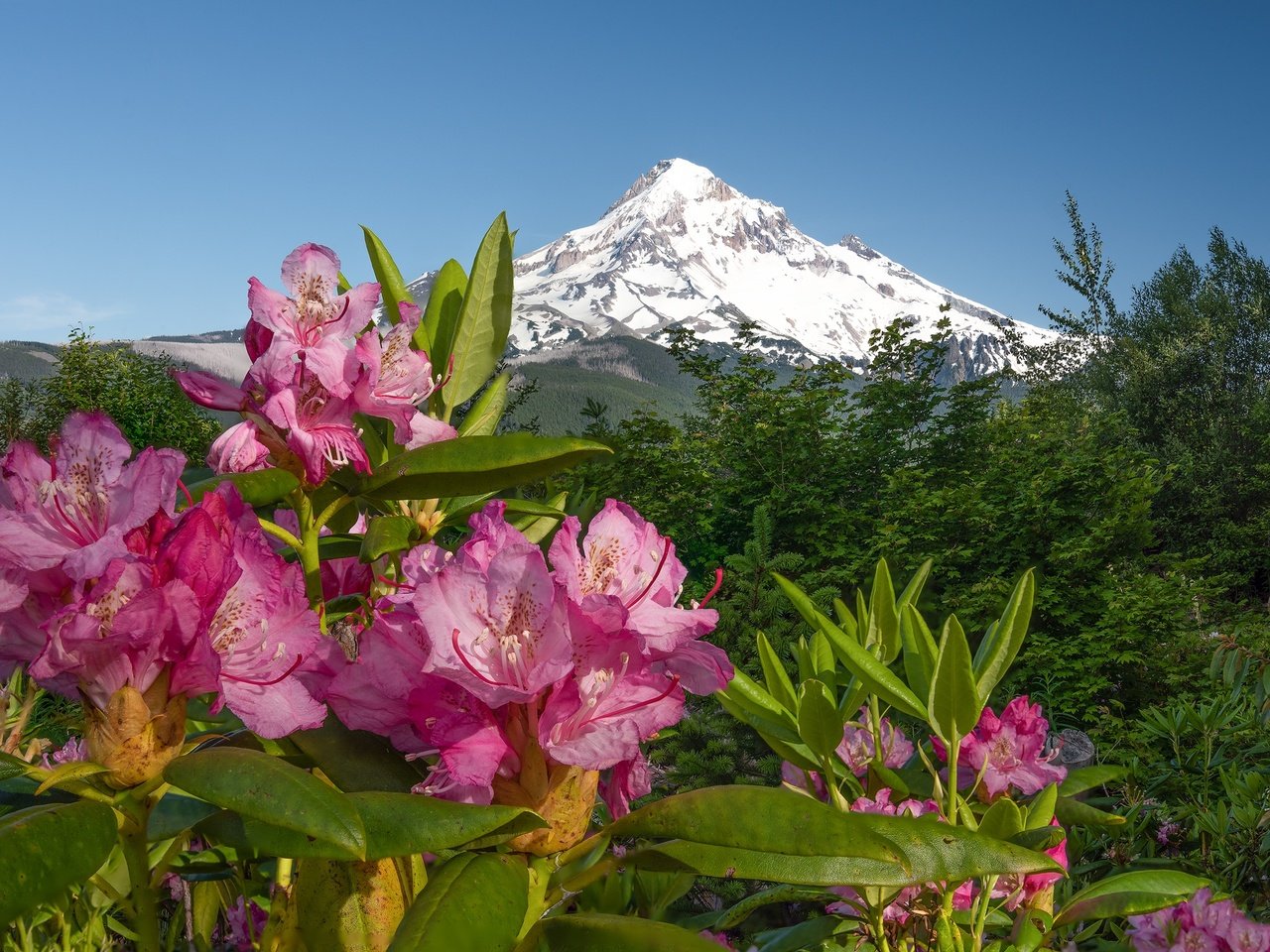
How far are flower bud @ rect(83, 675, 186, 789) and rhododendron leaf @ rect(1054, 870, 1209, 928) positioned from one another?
98 cm

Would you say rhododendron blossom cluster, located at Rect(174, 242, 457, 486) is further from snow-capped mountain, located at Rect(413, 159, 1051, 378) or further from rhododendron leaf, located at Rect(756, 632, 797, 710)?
snow-capped mountain, located at Rect(413, 159, 1051, 378)

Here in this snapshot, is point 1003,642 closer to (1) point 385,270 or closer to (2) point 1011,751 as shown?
(2) point 1011,751

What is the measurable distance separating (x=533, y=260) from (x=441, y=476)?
532 ft

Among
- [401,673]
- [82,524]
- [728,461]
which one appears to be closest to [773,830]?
[401,673]

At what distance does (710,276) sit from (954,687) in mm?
155300

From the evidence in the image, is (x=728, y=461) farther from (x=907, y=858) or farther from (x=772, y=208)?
(x=772, y=208)

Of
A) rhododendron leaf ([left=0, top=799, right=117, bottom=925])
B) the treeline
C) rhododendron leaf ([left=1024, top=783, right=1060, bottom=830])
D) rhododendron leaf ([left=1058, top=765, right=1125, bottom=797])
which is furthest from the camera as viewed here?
the treeline

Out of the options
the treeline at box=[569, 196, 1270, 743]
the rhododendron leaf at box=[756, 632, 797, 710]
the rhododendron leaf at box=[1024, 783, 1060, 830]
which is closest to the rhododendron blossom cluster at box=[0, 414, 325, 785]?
Answer: the rhododendron leaf at box=[756, 632, 797, 710]

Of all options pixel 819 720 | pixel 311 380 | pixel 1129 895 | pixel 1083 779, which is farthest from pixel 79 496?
pixel 1083 779

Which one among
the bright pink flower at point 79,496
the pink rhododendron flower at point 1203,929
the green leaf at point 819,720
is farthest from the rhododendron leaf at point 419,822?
the pink rhododendron flower at point 1203,929

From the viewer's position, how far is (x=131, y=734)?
547 mm

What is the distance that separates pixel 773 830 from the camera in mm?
528

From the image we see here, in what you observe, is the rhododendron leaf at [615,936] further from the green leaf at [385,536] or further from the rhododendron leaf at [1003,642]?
the rhododendron leaf at [1003,642]

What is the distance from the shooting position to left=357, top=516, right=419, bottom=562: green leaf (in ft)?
2.56
